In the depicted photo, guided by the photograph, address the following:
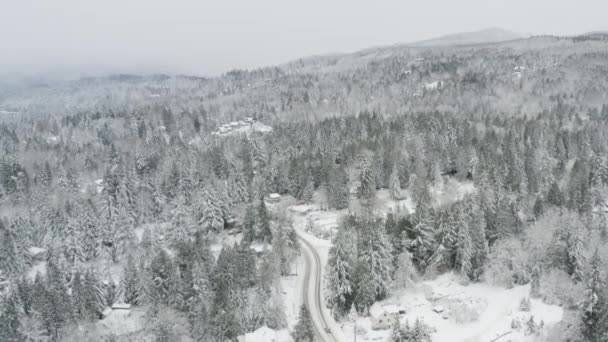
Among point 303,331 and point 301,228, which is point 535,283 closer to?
point 303,331

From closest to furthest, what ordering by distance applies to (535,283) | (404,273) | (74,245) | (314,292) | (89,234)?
(535,283) → (404,273) → (314,292) → (74,245) → (89,234)

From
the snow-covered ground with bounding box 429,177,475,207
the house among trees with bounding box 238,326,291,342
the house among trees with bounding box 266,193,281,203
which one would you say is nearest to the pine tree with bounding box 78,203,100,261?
the house among trees with bounding box 266,193,281,203

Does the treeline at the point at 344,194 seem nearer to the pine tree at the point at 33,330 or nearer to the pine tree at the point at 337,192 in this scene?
the pine tree at the point at 337,192

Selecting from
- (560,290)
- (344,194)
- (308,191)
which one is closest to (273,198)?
(308,191)

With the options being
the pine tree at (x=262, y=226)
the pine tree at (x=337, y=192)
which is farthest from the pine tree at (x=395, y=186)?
the pine tree at (x=262, y=226)

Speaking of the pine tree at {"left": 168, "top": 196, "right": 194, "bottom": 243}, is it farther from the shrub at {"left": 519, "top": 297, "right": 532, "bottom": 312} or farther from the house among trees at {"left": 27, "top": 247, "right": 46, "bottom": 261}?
the shrub at {"left": 519, "top": 297, "right": 532, "bottom": 312}

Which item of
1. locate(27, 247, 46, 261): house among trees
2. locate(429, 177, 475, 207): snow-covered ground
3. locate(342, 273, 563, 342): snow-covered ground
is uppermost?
locate(429, 177, 475, 207): snow-covered ground

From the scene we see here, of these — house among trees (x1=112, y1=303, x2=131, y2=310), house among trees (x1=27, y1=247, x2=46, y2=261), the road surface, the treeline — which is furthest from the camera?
house among trees (x1=27, y1=247, x2=46, y2=261)

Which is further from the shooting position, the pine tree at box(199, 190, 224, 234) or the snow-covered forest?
the pine tree at box(199, 190, 224, 234)
